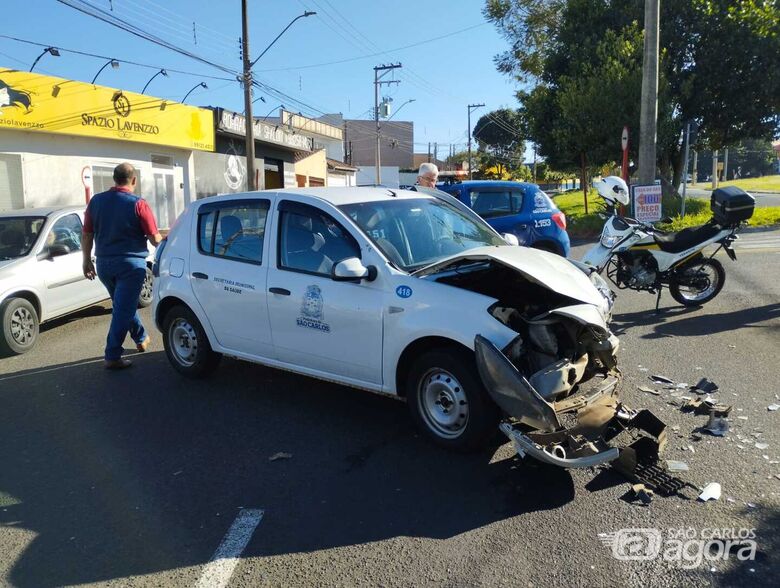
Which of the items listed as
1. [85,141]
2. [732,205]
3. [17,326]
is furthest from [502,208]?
[85,141]

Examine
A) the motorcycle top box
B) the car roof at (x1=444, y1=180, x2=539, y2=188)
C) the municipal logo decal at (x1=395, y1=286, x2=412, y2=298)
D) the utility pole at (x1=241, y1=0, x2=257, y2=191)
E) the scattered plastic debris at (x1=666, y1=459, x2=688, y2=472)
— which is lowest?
the scattered plastic debris at (x1=666, y1=459, x2=688, y2=472)

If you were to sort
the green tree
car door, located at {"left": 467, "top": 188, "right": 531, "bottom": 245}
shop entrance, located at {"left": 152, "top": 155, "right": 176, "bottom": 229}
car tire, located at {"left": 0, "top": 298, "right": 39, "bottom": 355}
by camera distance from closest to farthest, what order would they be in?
1. car tire, located at {"left": 0, "top": 298, "right": 39, "bottom": 355}
2. car door, located at {"left": 467, "top": 188, "right": 531, "bottom": 245}
3. shop entrance, located at {"left": 152, "top": 155, "right": 176, "bottom": 229}
4. the green tree

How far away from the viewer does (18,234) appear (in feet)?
26.6

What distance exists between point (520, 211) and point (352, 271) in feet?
20.6

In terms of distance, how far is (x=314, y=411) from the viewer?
16.8 feet

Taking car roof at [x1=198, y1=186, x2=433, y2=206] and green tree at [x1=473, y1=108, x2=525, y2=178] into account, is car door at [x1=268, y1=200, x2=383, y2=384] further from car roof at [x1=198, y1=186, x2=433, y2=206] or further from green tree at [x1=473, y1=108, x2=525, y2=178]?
green tree at [x1=473, y1=108, x2=525, y2=178]

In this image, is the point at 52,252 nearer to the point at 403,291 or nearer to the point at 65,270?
the point at 65,270

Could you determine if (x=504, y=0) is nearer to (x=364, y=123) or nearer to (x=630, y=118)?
(x=630, y=118)

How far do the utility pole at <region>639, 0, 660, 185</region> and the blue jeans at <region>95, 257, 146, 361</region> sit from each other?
12.4m

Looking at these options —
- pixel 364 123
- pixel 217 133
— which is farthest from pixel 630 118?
pixel 364 123

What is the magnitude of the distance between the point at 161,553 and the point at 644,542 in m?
2.43

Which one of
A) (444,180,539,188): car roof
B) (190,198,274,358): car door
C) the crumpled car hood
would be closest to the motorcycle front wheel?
(444,180,539,188): car roof

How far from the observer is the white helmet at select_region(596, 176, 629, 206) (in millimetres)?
8875

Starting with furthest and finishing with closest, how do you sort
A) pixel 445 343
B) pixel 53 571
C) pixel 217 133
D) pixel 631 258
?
pixel 217 133, pixel 631 258, pixel 445 343, pixel 53 571
